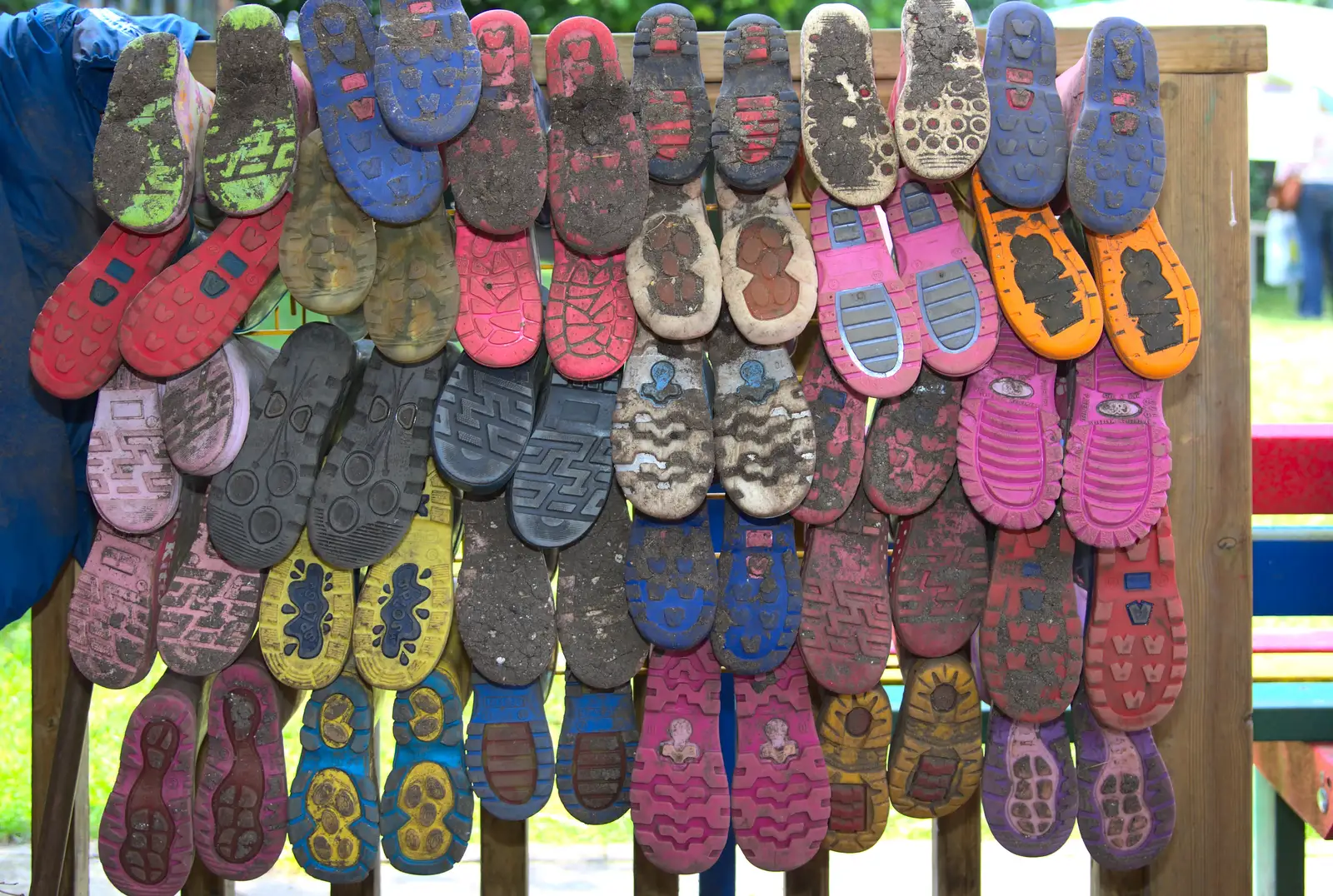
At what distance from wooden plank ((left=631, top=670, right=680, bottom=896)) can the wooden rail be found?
149 mm

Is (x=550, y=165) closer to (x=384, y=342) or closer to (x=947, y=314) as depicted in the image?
(x=384, y=342)

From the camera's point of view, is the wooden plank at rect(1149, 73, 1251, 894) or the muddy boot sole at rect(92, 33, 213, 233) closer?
the muddy boot sole at rect(92, 33, 213, 233)

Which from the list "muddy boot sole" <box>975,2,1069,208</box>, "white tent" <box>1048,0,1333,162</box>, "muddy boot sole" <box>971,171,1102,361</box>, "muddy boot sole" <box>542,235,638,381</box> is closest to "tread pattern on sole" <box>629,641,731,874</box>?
"muddy boot sole" <box>542,235,638,381</box>

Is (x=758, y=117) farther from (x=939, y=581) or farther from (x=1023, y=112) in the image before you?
(x=939, y=581)

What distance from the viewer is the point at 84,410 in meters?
1.39

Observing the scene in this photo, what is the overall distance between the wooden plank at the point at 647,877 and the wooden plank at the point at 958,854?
343mm

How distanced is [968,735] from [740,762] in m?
0.26

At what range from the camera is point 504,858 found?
1404mm

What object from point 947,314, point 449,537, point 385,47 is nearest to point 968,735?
point 947,314

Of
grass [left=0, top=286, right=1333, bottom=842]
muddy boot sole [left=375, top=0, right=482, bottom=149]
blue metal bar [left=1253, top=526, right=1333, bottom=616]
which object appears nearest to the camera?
muddy boot sole [left=375, top=0, right=482, bottom=149]

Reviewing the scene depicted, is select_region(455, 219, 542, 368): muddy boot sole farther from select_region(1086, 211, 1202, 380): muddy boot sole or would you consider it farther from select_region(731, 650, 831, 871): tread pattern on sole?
select_region(1086, 211, 1202, 380): muddy boot sole

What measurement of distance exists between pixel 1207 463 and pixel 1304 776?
590 mm

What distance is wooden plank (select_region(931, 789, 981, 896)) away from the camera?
144 cm

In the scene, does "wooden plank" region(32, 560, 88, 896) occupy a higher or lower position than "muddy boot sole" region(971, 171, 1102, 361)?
lower
